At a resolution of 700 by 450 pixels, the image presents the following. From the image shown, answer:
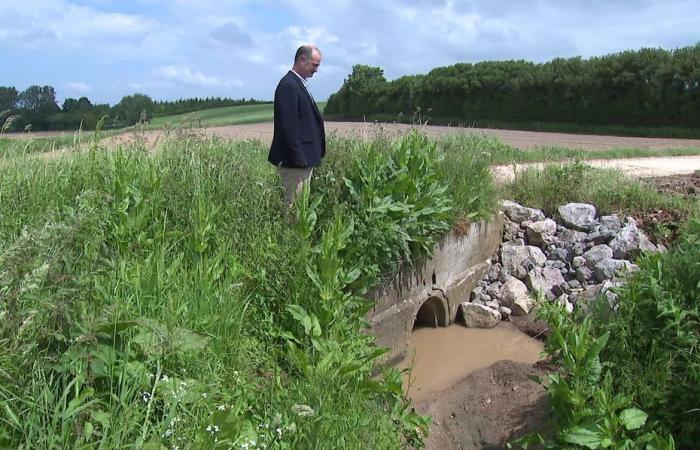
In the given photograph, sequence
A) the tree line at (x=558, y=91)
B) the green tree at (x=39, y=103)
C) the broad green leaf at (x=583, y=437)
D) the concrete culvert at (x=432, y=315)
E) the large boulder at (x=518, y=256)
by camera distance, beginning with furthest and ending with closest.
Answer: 1. the tree line at (x=558, y=91)
2. the green tree at (x=39, y=103)
3. the large boulder at (x=518, y=256)
4. the concrete culvert at (x=432, y=315)
5. the broad green leaf at (x=583, y=437)

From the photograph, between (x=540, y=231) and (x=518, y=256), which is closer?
(x=518, y=256)

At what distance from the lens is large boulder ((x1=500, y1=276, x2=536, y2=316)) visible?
782 centimetres

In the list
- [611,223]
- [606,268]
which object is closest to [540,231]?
[611,223]

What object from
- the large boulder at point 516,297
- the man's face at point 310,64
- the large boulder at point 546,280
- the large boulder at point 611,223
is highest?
the man's face at point 310,64

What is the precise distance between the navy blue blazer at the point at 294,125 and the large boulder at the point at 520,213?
4.00 m

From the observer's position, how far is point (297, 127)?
19.6ft

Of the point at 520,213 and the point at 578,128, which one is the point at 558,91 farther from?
Answer: the point at 520,213

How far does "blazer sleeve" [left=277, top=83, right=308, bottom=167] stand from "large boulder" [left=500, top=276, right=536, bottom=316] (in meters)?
3.48

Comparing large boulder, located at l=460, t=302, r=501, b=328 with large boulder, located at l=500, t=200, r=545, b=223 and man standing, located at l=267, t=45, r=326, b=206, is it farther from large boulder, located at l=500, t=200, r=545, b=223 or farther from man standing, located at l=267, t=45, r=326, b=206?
man standing, located at l=267, t=45, r=326, b=206

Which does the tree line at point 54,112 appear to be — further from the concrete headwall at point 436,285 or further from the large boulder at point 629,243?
the large boulder at point 629,243

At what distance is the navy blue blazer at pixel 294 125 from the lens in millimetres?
5926

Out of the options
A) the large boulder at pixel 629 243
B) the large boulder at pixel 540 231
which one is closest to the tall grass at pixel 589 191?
the large boulder at pixel 540 231

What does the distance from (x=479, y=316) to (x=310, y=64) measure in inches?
146

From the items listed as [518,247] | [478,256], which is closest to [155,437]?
[478,256]
